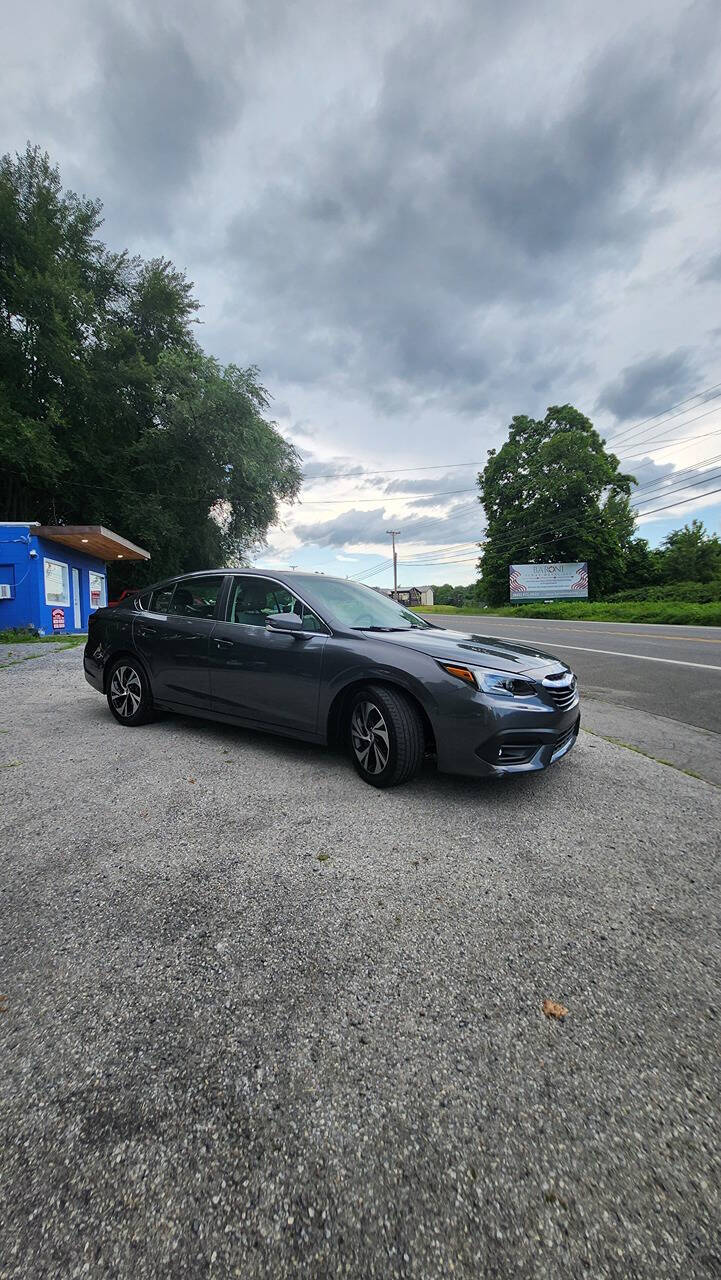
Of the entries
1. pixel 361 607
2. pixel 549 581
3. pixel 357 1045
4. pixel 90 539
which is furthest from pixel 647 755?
pixel 549 581

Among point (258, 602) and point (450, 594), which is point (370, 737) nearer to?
point (258, 602)

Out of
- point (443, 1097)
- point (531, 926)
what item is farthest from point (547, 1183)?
point (531, 926)

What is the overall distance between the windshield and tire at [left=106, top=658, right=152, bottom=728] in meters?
1.86

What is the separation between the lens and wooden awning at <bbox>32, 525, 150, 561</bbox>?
1525 cm

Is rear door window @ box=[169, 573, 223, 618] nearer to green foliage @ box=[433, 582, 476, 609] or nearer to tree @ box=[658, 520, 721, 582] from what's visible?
tree @ box=[658, 520, 721, 582]

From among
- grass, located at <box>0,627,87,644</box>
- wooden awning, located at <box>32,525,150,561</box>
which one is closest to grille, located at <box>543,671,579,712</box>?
grass, located at <box>0,627,87,644</box>

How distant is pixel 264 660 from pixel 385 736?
1.13 metres

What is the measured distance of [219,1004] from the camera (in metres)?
1.52

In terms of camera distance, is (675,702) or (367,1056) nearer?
(367,1056)

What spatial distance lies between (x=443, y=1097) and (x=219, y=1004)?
2.29 ft

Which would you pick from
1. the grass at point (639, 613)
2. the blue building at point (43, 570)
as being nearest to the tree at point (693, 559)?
the grass at point (639, 613)

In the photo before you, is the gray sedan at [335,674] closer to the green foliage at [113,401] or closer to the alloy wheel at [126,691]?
the alloy wheel at [126,691]

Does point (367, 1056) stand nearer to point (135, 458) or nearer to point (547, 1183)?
point (547, 1183)

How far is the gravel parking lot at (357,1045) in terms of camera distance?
3.20 ft
